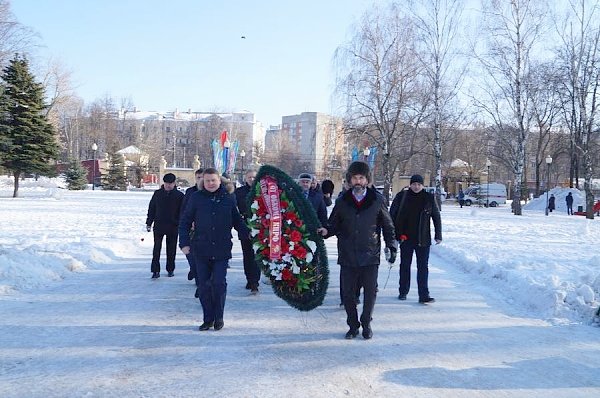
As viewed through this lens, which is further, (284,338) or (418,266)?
(418,266)

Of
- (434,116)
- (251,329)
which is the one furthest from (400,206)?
(434,116)

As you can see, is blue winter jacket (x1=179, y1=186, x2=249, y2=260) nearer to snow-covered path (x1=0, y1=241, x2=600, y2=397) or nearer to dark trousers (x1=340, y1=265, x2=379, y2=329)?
snow-covered path (x1=0, y1=241, x2=600, y2=397)

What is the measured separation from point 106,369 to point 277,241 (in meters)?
2.70

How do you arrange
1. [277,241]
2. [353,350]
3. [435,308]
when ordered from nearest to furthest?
[353,350], [277,241], [435,308]

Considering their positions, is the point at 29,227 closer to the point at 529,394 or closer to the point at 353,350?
the point at 353,350

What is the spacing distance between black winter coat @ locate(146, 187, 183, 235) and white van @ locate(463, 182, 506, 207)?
45.1 meters

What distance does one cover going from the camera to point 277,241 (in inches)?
264

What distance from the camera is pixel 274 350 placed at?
5332 millimetres

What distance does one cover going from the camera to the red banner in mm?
6707

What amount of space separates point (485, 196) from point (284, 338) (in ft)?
161

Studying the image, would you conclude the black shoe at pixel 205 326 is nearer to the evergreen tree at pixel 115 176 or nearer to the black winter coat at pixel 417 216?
the black winter coat at pixel 417 216

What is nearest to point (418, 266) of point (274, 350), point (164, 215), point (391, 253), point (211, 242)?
point (391, 253)

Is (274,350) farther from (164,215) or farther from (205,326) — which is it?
(164,215)

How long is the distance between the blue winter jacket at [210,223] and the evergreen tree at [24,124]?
31630 mm
